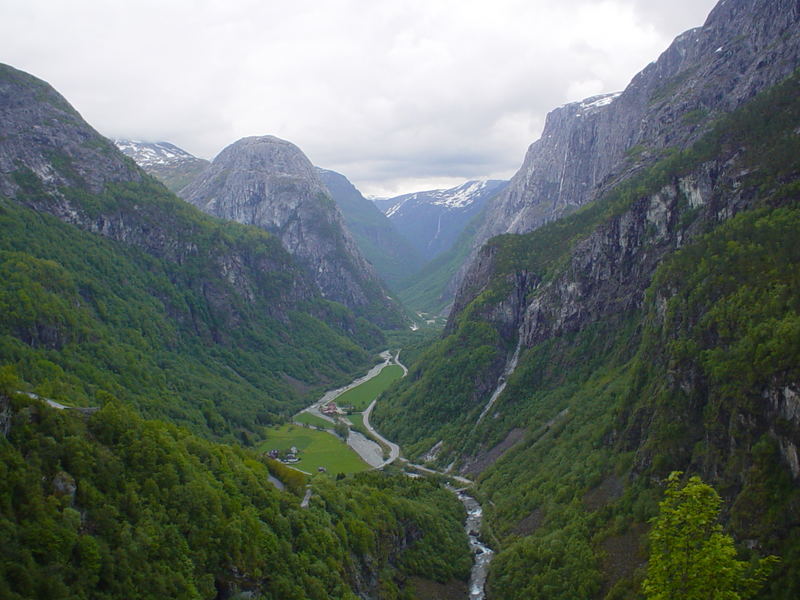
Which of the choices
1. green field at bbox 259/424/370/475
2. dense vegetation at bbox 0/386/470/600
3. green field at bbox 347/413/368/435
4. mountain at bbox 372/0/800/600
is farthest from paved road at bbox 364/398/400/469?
dense vegetation at bbox 0/386/470/600

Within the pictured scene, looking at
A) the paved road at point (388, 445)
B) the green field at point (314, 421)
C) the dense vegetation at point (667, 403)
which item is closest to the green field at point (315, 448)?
the green field at point (314, 421)

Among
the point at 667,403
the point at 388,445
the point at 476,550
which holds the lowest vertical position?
the point at 476,550

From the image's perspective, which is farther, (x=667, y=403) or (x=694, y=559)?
(x=667, y=403)

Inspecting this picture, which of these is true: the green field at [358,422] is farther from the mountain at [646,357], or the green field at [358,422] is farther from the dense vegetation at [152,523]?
the dense vegetation at [152,523]

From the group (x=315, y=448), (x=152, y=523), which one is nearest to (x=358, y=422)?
(x=315, y=448)

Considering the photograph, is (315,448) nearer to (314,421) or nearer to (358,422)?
(358,422)

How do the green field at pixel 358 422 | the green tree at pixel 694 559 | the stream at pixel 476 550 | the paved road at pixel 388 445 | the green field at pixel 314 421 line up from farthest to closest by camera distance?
the green field at pixel 314 421 < the green field at pixel 358 422 < the paved road at pixel 388 445 < the stream at pixel 476 550 < the green tree at pixel 694 559

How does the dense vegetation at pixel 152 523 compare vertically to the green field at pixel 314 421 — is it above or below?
above
